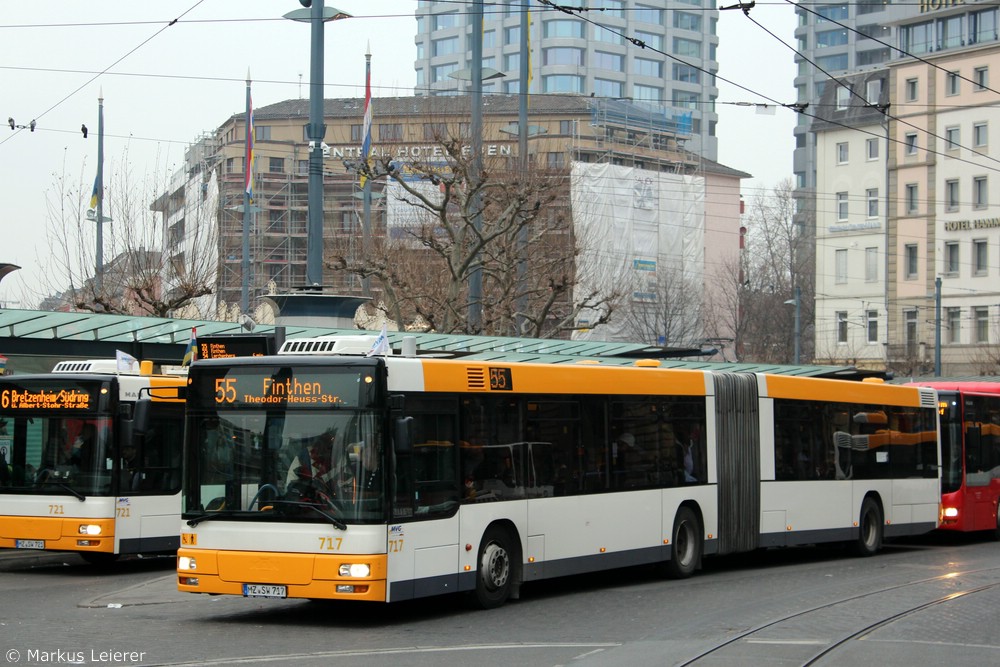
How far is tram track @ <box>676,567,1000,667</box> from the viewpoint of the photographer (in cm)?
1099

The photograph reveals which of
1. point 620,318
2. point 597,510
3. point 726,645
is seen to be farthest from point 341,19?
point 620,318

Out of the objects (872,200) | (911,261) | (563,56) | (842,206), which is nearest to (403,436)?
(911,261)

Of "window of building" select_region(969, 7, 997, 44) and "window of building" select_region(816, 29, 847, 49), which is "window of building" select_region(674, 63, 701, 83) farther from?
"window of building" select_region(969, 7, 997, 44)

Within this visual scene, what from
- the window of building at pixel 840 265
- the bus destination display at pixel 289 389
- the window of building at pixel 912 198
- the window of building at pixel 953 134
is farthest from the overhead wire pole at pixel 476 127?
the window of building at pixel 840 265

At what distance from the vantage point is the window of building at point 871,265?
7444 cm

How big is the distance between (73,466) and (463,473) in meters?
6.36

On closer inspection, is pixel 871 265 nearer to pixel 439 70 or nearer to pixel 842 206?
pixel 842 206

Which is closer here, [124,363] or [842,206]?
[124,363]

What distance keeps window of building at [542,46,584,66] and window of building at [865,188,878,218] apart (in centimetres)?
4918

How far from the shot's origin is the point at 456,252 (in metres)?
32.6

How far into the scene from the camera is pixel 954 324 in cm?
6931

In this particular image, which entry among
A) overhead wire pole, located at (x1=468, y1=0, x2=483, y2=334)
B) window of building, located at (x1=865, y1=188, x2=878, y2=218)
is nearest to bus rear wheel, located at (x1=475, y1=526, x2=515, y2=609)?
overhead wire pole, located at (x1=468, y1=0, x2=483, y2=334)

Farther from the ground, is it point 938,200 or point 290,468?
point 938,200

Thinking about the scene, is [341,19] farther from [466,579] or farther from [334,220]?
[334,220]
